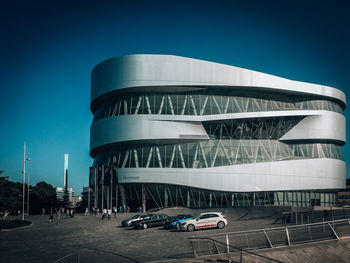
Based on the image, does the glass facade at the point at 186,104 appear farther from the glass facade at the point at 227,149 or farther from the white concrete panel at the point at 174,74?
the white concrete panel at the point at 174,74

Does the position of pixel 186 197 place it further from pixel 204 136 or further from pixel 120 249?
pixel 120 249

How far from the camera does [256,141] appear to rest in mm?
61750

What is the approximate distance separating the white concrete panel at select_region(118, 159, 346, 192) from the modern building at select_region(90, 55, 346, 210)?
14 centimetres

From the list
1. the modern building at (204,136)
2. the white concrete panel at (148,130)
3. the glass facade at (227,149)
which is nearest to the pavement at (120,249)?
the modern building at (204,136)

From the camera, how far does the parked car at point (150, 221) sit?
34594mm

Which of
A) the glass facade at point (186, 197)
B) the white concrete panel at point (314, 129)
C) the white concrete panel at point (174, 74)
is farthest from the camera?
the white concrete panel at point (314, 129)

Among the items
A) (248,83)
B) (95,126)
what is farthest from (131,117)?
(248,83)

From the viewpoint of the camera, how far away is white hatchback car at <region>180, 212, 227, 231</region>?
3073cm

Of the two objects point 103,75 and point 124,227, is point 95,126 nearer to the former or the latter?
point 103,75

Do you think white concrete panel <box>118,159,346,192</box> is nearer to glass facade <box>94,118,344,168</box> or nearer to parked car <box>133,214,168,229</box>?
glass facade <box>94,118,344,168</box>

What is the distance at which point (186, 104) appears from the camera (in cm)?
5931

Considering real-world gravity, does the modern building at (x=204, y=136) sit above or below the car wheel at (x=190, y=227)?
above

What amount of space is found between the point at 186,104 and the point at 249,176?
1421cm

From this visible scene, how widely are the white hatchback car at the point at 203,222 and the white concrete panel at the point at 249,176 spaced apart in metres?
25.5
